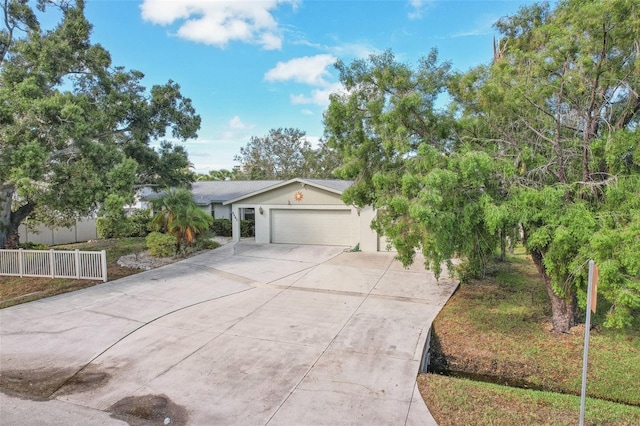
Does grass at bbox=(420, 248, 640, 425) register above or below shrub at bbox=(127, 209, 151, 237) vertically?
below

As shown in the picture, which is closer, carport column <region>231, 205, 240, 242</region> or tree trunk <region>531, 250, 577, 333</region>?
tree trunk <region>531, 250, 577, 333</region>

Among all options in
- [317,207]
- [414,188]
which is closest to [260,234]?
[317,207]

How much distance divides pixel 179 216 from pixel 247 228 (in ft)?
18.0

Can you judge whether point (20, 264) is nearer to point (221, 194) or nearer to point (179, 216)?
point (179, 216)

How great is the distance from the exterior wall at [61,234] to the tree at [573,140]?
18.7m

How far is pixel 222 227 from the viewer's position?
73.8ft

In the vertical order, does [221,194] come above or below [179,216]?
above

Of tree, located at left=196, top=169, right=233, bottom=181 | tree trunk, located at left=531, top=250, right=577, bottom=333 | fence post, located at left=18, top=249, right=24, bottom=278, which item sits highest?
tree, located at left=196, top=169, right=233, bottom=181

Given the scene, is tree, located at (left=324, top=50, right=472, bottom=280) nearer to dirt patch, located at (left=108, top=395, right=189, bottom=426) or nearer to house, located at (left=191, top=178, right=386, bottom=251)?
dirt patch, located at (left=108, top=395, right=189, bottom=426)

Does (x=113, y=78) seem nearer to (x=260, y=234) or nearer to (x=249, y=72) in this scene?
(x=249, y=72)

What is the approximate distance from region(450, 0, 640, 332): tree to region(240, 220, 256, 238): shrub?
49.5ft

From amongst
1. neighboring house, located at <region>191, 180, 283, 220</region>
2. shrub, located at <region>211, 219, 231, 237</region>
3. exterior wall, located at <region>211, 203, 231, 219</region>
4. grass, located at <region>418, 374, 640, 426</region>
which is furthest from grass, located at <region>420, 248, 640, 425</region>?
exterior wall, located at <region>211, 203, 231, 219</region>

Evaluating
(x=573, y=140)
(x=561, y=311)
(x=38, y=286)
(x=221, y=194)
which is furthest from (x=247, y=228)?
(x=573, y=140)

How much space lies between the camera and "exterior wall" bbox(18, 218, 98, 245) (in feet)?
60.6
